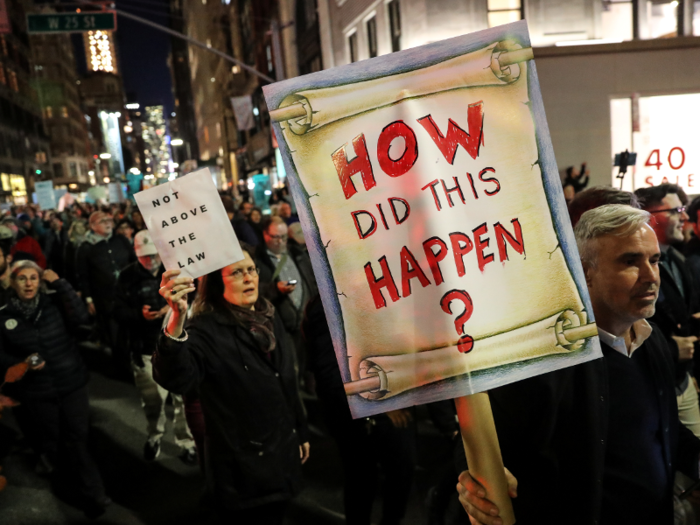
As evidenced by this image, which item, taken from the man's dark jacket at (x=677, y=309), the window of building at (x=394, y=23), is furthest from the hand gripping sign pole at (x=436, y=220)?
the window of building at (x=394, y=23)

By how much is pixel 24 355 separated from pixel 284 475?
303 cm

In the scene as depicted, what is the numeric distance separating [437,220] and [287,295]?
470cm

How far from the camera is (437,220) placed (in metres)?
1.89

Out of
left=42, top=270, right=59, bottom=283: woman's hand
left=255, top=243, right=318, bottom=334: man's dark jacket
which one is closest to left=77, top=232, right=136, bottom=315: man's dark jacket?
left=255, top=243, right=318, bottom=334: man's dark jacket

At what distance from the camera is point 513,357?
6.17 feet

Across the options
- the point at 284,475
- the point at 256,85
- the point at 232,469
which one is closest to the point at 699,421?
the point at 284,475

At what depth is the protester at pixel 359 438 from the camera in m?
4.08

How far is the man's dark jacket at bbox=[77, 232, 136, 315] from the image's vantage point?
8.93m

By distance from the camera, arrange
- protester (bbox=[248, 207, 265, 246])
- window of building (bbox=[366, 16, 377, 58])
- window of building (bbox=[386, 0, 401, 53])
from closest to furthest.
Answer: protester (bbox=[248, 207, 265, 246])
window of building (bbox=[386, 0, 401, 53])
window of building (bbox=[366, 16, 377, 58])

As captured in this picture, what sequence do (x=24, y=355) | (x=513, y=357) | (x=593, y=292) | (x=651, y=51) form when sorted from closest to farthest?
1. (x=513, y=357)
2. (x=593, y=292)
3. (x=24, y=355)
4. (x=651, y=51)

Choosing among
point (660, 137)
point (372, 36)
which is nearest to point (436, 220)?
point (660, 137)

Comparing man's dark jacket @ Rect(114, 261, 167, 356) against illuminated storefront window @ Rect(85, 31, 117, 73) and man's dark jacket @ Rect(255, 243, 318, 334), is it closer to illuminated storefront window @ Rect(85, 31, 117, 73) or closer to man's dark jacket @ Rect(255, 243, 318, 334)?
man's dark jacket @ Rect(255, 243, 318, 334)

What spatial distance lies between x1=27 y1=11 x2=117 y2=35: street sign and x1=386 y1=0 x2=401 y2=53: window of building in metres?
7.28

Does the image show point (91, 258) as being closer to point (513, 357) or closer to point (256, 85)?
point (513, 357)
